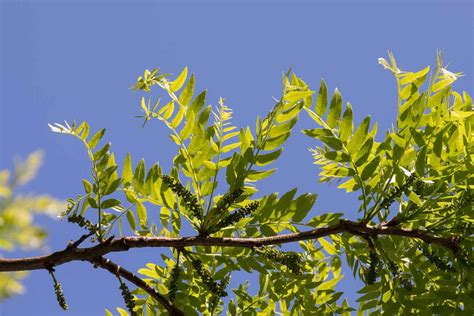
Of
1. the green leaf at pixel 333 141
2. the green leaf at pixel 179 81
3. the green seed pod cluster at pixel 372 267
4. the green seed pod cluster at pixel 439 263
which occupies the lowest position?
the green seed pod cluster at pixel 439 263

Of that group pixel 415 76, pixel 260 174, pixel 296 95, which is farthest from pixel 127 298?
pixel 415 76

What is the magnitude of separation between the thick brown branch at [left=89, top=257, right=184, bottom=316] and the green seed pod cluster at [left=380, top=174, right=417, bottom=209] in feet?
3.13

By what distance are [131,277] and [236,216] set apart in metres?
0.51

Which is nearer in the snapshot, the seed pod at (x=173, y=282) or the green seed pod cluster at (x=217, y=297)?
the seed pod at (x=173, y=282)

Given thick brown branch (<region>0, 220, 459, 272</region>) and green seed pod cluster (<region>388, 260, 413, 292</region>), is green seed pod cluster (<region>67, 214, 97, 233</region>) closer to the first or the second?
thick brown branch (<region>0, 220, 459, 272</region>)

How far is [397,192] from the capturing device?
2463 mm

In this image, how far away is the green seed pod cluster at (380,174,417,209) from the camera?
95.8 inches

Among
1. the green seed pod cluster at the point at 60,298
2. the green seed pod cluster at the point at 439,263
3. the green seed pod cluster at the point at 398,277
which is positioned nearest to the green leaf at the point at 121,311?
the green seed pod cluster at the point at 60,298

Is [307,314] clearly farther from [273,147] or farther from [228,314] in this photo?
[273,147]

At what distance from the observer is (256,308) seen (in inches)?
123

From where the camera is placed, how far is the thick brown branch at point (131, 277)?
97.3 inches

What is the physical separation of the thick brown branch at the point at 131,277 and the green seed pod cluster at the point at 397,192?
96 centimetres

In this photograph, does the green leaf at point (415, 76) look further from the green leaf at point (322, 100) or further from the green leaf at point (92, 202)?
the green leaf at point (92, 202)

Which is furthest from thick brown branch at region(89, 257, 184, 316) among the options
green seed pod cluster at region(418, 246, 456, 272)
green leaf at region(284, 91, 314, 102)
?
green seed pod cluster at region(418, 246, 456, 272)
